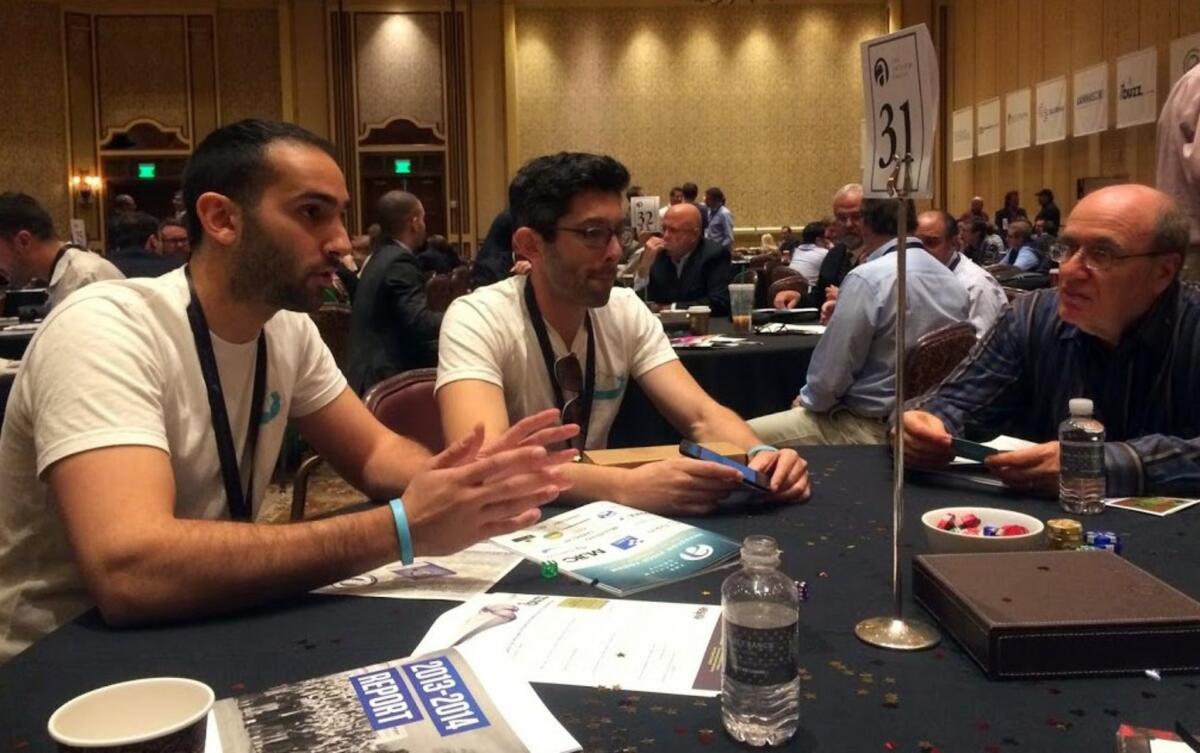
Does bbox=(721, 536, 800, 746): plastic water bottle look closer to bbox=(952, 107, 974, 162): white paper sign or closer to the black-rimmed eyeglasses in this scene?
the black-rimmed eyeglasses

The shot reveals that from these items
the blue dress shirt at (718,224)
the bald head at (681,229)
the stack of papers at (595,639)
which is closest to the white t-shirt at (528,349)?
the stack of papers at (595,639)

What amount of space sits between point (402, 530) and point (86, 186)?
15.2m

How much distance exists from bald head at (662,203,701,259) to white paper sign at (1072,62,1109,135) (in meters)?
7.71

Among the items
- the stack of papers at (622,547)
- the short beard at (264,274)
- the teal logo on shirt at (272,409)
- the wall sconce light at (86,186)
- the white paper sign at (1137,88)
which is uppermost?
the white paper sign at (1137,88)

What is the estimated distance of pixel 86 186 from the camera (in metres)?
14.9

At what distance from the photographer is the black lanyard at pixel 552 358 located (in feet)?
8.14

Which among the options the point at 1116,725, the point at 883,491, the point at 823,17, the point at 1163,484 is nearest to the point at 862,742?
the point at 1116,725

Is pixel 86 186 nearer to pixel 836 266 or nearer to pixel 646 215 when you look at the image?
pixel 646 215

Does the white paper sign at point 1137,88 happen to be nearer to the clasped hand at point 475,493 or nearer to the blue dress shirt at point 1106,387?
the blue dress shirt at point 1106,387

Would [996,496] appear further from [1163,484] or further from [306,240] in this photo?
[306,240]

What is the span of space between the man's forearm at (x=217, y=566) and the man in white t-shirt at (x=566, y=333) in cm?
84

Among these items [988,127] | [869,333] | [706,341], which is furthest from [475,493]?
[988,127]

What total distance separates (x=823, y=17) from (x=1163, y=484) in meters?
14.8

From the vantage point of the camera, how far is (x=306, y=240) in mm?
1871
